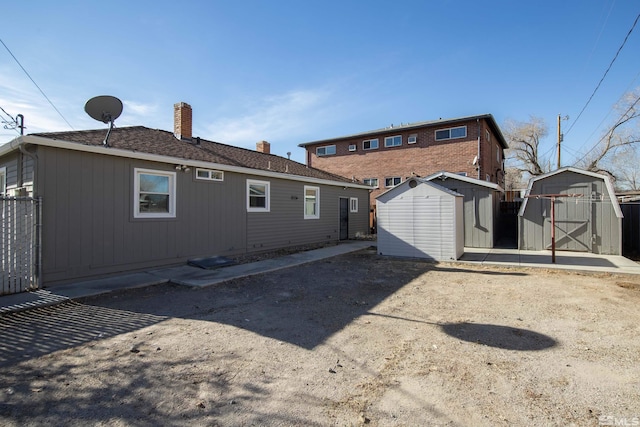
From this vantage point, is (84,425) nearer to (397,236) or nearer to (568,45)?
(397,236)

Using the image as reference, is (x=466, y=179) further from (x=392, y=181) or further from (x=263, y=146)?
(x=263, y=146)

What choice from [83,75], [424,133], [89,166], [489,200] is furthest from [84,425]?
[424,133]

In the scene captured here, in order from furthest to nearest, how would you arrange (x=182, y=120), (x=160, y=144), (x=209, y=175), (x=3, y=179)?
(x=182, y=120) < (x=209, y=175) < (x=160, y=144) < (x=3, y=179)

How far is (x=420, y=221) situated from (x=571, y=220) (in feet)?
17.9

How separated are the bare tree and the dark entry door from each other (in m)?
23.7

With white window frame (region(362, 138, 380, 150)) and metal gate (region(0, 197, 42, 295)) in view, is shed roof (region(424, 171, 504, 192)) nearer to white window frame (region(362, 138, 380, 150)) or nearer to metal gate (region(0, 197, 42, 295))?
white window frame (region(362, 138, 380, 150))

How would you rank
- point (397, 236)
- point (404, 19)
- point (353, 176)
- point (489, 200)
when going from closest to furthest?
1. point (404, 19)
2. point (397, 236)
3. point (489, 200)
4. point (353, 176)

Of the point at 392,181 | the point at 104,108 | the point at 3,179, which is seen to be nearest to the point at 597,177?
the point at 392,181

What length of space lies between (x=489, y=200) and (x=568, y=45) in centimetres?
602

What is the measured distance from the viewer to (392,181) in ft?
70.3

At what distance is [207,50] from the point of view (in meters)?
10.1

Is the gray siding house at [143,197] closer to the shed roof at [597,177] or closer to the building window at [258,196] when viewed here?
the building window at [258,196]
